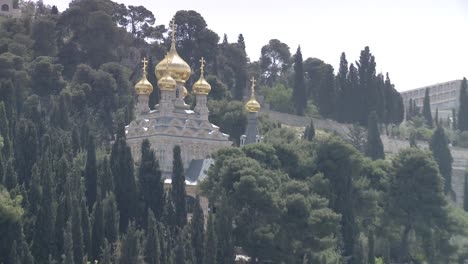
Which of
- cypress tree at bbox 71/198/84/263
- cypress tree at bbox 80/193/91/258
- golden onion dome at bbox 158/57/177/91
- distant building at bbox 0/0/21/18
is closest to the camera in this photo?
cypress tree at bbox 71/198/84/263

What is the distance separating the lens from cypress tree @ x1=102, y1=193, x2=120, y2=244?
1796 inches

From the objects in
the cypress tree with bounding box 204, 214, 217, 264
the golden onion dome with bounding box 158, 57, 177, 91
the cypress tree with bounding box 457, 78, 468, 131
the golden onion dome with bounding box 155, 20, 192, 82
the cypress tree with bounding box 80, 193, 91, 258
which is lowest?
the cypress tree with bounding box 204, 214, 217, 264

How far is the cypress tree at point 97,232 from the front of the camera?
146ft

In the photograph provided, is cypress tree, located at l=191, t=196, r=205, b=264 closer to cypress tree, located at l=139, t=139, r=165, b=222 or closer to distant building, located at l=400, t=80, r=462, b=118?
cypress tree, located at l=139, t=139, r=165, b=222

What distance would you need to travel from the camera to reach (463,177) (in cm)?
8462

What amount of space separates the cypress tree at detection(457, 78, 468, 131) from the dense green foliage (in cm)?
491

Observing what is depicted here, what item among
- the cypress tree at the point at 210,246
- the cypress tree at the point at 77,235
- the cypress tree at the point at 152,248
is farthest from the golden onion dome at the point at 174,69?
the cypress tree at the point at 77,235

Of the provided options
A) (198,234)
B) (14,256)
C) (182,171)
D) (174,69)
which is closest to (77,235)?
(14,256)

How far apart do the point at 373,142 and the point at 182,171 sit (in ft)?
88.3

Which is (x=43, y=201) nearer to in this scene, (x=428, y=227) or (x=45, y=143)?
(x=45, y=143)

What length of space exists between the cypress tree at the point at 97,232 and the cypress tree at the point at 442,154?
1481 inches

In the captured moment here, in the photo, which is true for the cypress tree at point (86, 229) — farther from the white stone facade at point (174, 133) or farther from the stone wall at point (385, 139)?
the stone wall at point (385, 139)

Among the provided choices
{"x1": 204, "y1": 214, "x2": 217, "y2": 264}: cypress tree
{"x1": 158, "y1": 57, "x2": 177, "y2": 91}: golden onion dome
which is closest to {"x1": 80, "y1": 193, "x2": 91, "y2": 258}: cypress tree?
{"x1": 204, "y1": 214, "x2": 217, "y2": 264}: cypress tree

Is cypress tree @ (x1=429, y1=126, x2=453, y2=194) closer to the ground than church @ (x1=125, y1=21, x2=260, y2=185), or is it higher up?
closer to the ground
